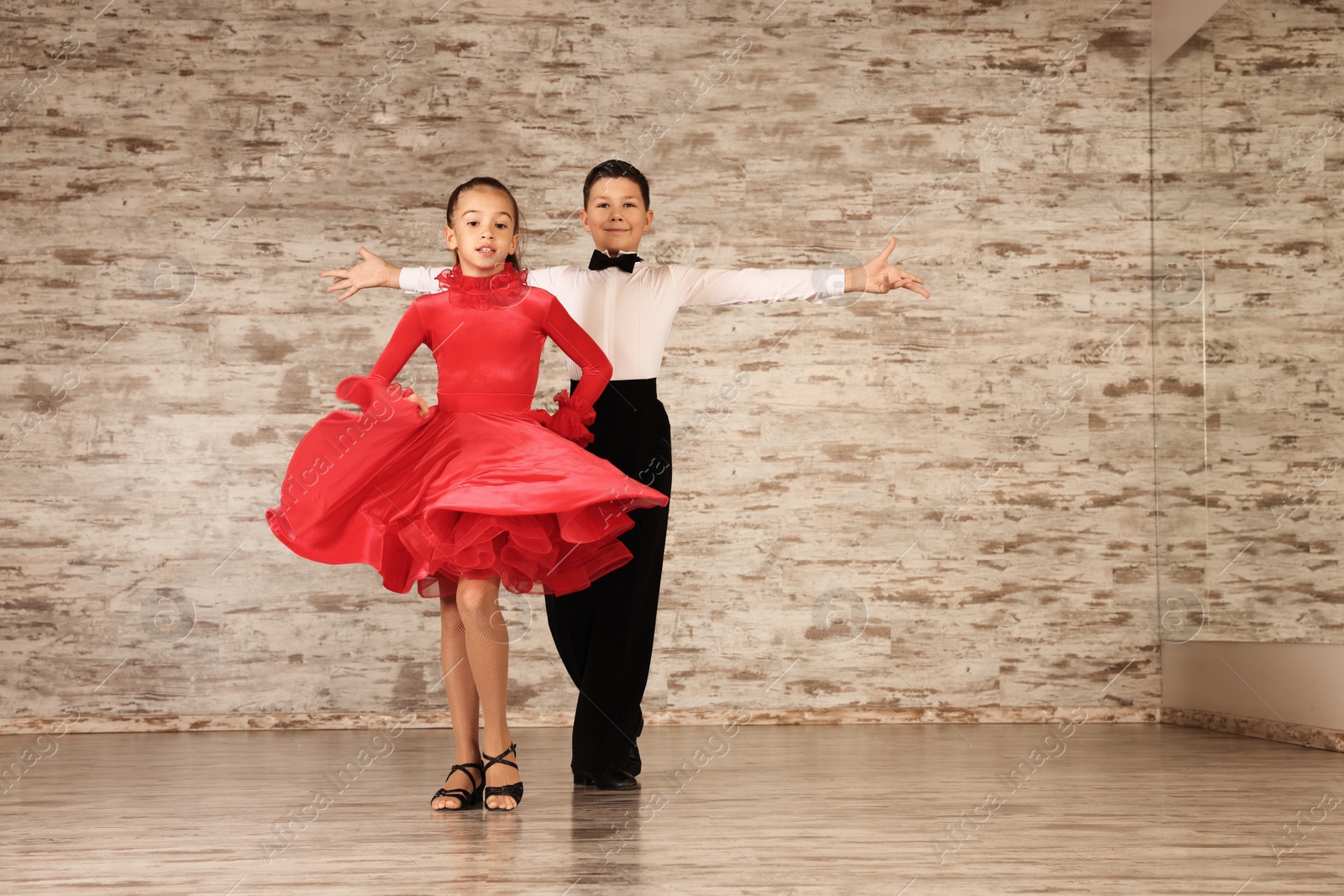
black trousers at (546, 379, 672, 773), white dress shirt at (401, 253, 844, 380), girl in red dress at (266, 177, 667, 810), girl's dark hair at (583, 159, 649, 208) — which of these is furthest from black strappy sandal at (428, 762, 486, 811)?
girl's dark hair at (583, 159, 649, 208)

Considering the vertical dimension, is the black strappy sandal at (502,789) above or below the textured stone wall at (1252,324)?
below

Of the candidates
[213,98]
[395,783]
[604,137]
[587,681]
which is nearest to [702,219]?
[604,137]

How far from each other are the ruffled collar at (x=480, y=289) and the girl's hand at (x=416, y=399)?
265mm

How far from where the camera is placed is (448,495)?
2549 mm

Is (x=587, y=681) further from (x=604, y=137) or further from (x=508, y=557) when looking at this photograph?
(x=604, y=137)

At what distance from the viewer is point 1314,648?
4066 millimetres

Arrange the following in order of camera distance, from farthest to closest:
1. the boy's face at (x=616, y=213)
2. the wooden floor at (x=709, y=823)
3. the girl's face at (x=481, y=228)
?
the boy's face at (x=616, y=213) < the girl's face at (x=481, y=228) < the wooden floor at (x=709, y=823)

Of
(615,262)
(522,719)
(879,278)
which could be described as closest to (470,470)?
(615,262)

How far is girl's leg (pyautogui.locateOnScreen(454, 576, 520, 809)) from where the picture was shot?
2.63m

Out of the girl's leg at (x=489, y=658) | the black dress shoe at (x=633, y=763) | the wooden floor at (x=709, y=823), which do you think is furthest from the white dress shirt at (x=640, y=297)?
the wooden floor at (x=709, y=823)

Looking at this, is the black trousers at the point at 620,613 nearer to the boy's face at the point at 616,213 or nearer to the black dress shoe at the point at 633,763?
the black dress shoe at the point at 633,763

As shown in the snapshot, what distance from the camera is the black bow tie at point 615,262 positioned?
3.23 metres

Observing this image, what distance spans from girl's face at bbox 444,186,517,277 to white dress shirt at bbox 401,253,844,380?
33 centimetres

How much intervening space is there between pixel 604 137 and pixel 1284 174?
2.70m
